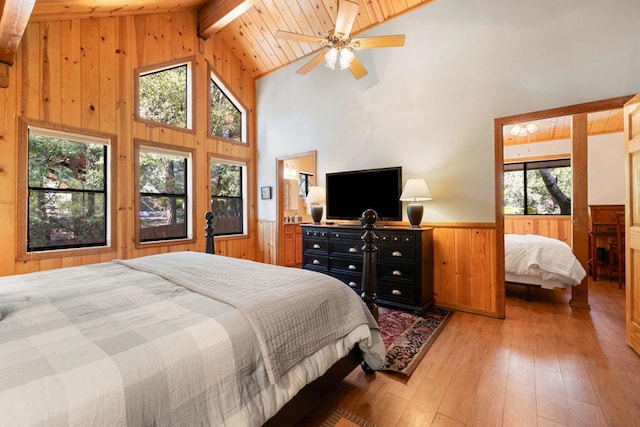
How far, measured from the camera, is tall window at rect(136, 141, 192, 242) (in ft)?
12.5

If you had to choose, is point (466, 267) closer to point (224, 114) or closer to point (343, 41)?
point (343, 41)

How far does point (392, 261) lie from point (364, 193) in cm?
103

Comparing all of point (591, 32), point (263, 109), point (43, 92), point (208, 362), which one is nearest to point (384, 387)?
point (208, 362)

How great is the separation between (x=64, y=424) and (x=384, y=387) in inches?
66.3

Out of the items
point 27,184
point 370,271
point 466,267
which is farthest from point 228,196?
point 466,267

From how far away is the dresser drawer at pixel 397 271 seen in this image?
3.10m

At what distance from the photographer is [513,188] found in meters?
5.96

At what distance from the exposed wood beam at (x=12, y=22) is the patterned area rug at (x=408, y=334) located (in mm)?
3601

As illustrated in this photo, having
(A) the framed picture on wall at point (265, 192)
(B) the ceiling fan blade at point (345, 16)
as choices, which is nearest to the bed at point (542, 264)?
(B) the ceiling fan blade at point (345, 16)

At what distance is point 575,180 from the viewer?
334cm

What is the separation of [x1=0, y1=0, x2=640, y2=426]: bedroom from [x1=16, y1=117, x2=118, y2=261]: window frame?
1.9 inches

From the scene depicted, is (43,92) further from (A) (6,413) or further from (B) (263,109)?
(A) (6,413)

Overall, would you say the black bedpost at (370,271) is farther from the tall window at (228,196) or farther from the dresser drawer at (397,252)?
the tall window at (228,196)

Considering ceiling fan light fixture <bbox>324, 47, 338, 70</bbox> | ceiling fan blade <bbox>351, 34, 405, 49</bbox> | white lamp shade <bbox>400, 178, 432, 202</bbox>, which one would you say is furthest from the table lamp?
ceiling fan light fixture <bbox>324, 47, 338, 70</bbox>
